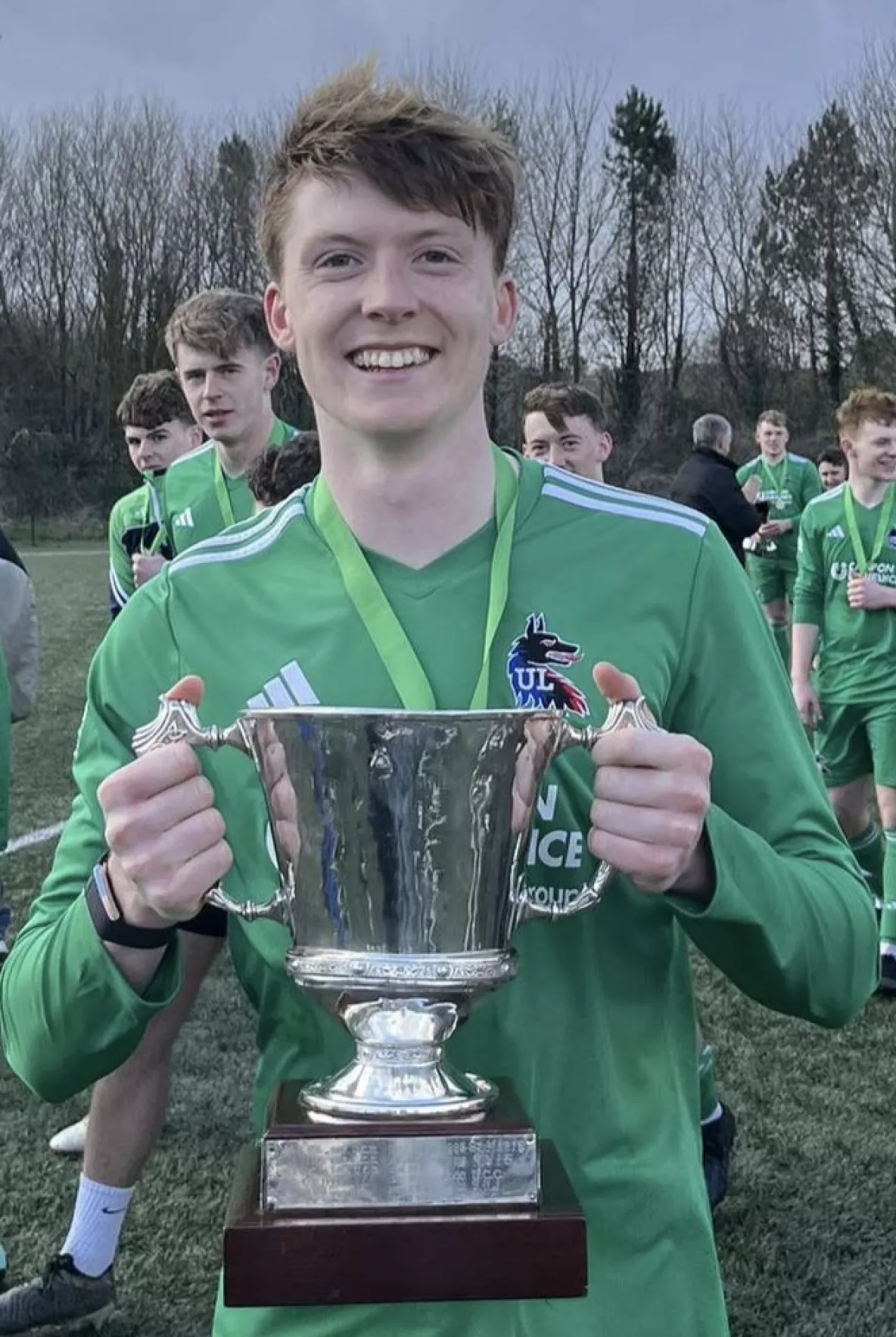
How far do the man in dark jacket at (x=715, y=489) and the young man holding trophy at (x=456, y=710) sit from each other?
23.1ft

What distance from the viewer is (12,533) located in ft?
120

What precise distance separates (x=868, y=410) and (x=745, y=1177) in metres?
3.77

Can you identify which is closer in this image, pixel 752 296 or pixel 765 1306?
pixel 765 1306

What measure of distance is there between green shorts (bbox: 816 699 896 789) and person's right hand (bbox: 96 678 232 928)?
5.15 meters

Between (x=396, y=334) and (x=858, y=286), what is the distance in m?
36.3

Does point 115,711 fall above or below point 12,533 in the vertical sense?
above

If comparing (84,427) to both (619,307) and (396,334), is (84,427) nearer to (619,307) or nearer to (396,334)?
(619,307)

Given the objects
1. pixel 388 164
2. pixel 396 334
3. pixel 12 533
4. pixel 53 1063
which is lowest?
pixel 12 533

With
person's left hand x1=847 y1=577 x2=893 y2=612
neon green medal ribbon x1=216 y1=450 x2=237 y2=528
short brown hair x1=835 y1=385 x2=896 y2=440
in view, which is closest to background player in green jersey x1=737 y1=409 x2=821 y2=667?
short brown hair x1=835 y1=385 x2=896 y2=440

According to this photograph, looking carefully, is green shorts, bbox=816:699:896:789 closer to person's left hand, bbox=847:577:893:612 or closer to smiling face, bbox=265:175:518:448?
person's left hand, bbox=847:577:893:612

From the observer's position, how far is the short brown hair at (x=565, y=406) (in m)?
6.09

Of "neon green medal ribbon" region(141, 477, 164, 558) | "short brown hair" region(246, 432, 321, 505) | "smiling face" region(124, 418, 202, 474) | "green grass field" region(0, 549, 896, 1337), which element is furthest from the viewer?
"smiling face" region(124, 418, 202, 474)

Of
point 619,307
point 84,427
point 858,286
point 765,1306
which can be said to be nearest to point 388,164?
point 765,1306

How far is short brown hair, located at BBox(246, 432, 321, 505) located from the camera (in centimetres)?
381
